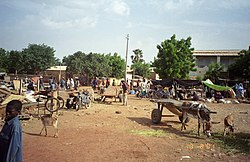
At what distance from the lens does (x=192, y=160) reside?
6441 mm

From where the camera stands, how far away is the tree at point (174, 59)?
3431cm

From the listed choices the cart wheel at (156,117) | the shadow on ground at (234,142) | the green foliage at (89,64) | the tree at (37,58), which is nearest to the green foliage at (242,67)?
the green foliage at (89,64)

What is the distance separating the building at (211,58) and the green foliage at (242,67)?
7.11m

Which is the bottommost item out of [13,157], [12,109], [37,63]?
[13,157]

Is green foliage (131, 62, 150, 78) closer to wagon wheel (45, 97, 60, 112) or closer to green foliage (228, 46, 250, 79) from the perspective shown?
green foliage (228, 46, 250, 79)

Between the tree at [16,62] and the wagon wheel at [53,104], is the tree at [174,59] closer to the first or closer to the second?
the wagon wheel at [53,104]

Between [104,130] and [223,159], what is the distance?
15.1 feet

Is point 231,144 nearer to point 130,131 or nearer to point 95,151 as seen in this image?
point 130,131

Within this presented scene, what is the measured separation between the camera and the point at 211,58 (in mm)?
43969

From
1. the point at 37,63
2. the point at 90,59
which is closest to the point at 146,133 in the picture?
the point at 90,59

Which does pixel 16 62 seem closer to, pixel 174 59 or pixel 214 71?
pixel 174 59

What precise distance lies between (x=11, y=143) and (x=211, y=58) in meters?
44.1

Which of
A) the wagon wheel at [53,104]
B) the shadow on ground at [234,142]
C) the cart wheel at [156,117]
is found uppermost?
the wagon wheel at [53,104]

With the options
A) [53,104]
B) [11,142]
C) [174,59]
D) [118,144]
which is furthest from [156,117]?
[174,59]
